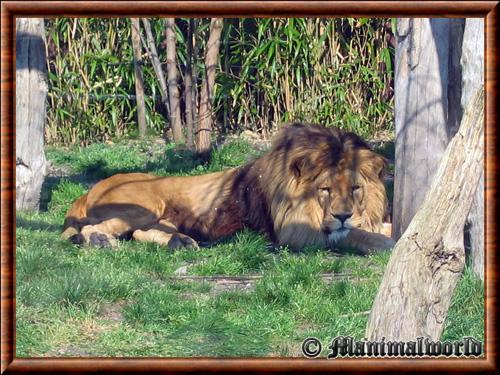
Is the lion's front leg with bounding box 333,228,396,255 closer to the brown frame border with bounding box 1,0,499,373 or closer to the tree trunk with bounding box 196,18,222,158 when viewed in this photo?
the brown frame border with bounding box 1,0,499,373

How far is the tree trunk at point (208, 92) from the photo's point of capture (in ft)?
33.5

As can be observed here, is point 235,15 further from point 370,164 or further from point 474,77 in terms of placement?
point 370,164

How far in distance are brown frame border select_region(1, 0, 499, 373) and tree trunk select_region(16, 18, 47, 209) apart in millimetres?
3796

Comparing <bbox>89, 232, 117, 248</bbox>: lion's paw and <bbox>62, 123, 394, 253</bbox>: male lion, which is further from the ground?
<bbox>62, 123, 394, 253</bbox>: male lion

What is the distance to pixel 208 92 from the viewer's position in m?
10.5

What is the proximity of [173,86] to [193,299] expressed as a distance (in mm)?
5289

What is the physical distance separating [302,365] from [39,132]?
191 inches

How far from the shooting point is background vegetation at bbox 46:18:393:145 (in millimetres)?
10906

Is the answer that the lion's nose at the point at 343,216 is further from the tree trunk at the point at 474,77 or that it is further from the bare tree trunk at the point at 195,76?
the bare tree trunk at the point at 195,76

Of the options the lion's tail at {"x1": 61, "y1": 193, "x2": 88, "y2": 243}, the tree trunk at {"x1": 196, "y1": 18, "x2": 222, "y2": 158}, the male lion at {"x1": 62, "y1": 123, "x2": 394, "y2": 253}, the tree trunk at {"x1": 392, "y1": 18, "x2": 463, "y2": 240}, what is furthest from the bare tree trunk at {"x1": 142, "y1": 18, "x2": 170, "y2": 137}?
the tree trunk at {"x1": 392, "y1": 18, "x2": 463, "y2": 240}

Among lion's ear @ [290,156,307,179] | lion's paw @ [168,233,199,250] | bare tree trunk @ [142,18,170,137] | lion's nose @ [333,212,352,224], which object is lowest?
lion's paw @ [168,233,199,250]

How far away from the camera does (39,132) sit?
8.41 meters

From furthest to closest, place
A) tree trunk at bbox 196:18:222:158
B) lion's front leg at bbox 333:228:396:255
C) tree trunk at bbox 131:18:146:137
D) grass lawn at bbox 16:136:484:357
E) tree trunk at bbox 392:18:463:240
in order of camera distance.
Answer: tree trunk at bbox 131:18:146:137, tree trunk at bbox 196:18:222:158, lion's front leg at bbox 333:228:396:255, tree trunk at bbox 392:18:463:240, grass lawn at bbox 16:136:484:357
